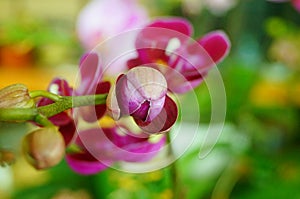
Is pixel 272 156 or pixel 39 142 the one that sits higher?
pixel 39 142

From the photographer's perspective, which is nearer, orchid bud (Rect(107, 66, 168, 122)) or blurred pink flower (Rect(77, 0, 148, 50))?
orchid bud (Rect(107, 66, 168, 122))

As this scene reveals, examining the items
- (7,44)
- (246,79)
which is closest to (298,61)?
(246,79)

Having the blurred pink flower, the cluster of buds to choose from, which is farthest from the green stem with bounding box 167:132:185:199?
the blurred pink flower

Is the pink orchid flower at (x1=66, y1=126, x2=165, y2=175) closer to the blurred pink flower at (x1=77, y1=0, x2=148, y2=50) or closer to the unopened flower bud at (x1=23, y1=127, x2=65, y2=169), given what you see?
the unopened flower bud at (x1=23, y1=127, x2=65, y2=169)

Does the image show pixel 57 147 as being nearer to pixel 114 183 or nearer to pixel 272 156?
pixel 114 183

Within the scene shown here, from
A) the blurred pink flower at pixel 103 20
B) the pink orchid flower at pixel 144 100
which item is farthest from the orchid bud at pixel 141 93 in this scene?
the blurred pink flower at pixel 103 20

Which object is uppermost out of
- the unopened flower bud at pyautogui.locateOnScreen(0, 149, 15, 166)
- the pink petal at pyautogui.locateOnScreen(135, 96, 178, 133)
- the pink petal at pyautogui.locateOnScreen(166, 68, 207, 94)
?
the pink petal at pyautogui.locateOnScreen(135, 96, 178, 133)

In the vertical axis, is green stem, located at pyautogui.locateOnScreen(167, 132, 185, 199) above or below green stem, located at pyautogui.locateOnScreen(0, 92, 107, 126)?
below
